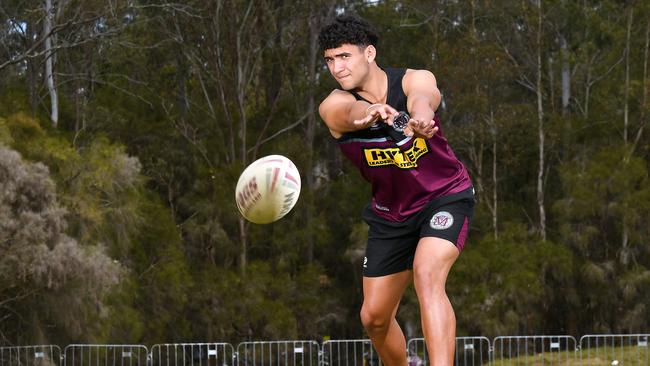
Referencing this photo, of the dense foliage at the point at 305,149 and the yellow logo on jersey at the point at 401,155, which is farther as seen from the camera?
the dense foliage at the point at 305,149

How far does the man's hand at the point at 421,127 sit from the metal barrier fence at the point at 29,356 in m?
16.2

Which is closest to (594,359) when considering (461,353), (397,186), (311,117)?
(461,353)

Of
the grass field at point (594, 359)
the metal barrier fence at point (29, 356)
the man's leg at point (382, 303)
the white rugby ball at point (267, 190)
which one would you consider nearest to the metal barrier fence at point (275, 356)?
the metal barrier fence at point (29, 356)

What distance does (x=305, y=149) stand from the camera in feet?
109

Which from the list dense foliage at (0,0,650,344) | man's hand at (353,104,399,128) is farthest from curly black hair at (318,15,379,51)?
dense foliage at (0,0,650,344)

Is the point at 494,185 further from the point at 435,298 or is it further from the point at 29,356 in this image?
the point at 435,298

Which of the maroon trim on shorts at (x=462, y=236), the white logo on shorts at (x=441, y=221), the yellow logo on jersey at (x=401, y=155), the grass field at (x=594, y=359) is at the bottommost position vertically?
the grass field at (x=594, y=359)

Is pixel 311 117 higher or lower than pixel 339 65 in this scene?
higher

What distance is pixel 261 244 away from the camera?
33.6 m

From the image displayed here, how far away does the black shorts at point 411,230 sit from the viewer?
754cm

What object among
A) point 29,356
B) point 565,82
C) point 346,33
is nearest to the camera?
point 346,33

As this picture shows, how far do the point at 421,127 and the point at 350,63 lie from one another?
1.45 m

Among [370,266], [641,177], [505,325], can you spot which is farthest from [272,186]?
[641,177]

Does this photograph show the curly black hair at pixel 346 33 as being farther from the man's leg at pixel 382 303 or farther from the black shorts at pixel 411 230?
the man's leg at pixel 382 303
